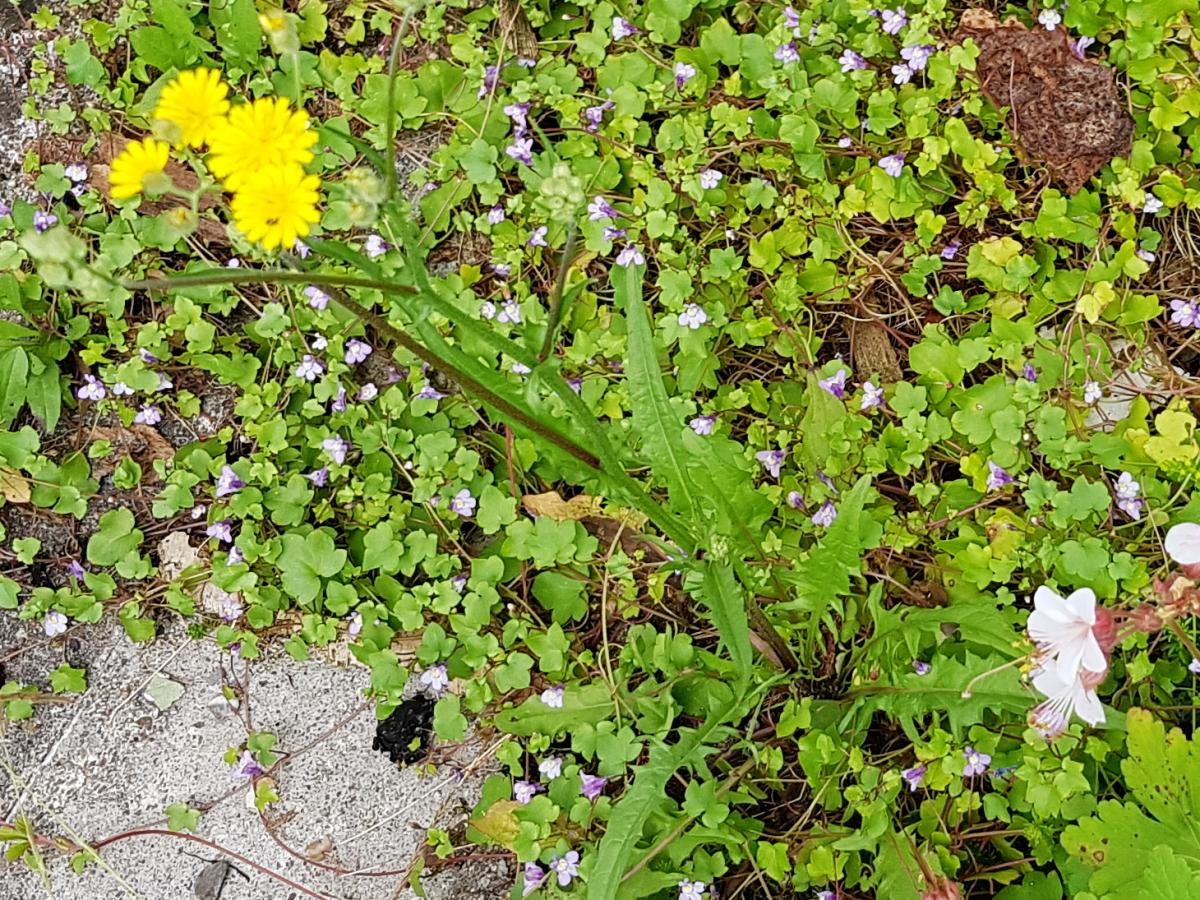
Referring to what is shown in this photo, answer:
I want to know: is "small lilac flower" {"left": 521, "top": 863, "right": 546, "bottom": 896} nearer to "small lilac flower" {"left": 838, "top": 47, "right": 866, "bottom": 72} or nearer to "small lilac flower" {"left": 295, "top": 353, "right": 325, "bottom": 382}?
"small lilac flower" {"left": 295, "top": 353, "right": 325, "bottom": 382}

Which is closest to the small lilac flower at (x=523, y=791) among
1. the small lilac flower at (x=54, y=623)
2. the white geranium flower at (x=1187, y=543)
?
the small lilac flower at (x=54, y=623)

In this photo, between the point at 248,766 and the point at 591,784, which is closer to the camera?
the point at 591,784

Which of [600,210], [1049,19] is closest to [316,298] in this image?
[600,210]

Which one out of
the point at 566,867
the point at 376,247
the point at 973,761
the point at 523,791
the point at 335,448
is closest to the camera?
the point at 973,761

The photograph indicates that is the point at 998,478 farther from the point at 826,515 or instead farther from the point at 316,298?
the point at 316,298

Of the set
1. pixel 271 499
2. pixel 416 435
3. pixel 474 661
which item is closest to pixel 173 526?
pixel 271 499

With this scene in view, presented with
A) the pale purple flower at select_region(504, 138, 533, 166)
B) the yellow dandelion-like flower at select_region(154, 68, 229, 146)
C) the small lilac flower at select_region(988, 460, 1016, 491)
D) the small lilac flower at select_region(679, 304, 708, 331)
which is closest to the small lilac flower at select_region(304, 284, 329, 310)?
the pale purple flower at select_region(504, 138, 533, 166)
